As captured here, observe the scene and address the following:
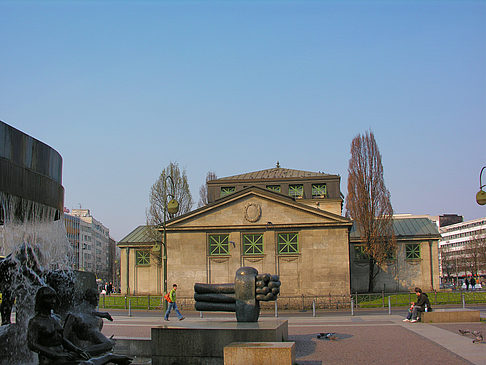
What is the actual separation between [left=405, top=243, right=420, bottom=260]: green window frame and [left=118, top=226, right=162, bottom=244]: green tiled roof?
2479 cm

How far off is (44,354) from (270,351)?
15.9ft

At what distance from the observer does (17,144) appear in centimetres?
739

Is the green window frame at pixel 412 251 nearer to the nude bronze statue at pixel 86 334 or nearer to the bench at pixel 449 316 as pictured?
the bench at pixel 449 316

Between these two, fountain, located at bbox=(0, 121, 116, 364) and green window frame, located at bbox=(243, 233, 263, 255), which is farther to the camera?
green window frame, located at bbox=(243, 233, 263, 255)

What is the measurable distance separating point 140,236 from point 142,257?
4047mm

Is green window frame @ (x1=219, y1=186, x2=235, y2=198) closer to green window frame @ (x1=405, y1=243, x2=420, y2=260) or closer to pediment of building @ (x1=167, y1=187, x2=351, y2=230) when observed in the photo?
pediment of building @ (x1=167, y1=187, x2=351, y2=230)

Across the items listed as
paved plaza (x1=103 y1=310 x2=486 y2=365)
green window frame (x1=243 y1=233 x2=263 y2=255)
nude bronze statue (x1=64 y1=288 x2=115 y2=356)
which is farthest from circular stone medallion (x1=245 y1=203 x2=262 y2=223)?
nude bronze statue (x1=64 y1=288 x2=115 y2=356)

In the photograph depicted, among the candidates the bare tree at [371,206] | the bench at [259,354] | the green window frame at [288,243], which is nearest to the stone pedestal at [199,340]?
the bench at [259,354]

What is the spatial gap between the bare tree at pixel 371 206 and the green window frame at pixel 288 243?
403 inches

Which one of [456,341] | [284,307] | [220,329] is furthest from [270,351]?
[284,307]

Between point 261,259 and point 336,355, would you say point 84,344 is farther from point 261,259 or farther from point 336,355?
point 261,259

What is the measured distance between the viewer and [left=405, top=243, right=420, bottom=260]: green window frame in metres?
52.7

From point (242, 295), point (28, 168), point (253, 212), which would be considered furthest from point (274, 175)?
point (28, 168)

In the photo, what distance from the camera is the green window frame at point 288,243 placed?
4344 cm
